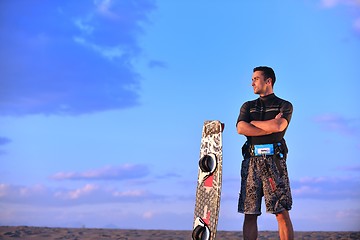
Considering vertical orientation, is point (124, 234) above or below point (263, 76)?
below

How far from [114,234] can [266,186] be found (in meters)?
7.76

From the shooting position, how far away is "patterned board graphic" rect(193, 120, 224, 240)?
737 centimetres

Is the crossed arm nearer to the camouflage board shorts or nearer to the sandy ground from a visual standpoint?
the camouflage board shorts

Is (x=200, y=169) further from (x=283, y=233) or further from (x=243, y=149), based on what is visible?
(x=283, y=233)

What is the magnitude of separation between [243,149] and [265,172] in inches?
19.0

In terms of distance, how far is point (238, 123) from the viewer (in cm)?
714

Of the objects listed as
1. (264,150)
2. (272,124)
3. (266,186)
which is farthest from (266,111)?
(266,186)

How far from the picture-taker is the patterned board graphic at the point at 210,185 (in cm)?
737

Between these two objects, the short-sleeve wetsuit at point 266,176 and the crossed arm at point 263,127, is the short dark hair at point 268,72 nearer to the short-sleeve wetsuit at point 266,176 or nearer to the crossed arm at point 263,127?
the short-sleeve wetsuit at point 266,176

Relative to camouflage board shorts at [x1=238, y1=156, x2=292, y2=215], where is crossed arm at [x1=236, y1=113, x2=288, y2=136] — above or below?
above

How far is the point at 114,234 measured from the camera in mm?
13883

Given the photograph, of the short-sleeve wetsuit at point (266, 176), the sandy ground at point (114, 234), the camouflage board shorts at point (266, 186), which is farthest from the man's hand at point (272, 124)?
the sandy ground at point (114, 234)

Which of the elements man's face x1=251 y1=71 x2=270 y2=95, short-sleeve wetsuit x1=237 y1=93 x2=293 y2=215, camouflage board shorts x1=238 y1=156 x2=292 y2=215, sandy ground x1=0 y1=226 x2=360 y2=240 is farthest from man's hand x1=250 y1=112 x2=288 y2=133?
sandy ground x1=0 y1=226 x2=360 y2=240

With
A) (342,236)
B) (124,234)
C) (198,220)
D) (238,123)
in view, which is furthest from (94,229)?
(238,123)
